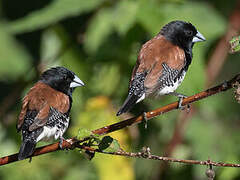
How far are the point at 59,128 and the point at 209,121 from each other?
216 cm

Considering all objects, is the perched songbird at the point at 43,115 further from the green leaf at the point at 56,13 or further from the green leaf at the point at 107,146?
the green leaf at the point at 107,146

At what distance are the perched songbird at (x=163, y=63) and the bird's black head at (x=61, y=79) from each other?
68 cm

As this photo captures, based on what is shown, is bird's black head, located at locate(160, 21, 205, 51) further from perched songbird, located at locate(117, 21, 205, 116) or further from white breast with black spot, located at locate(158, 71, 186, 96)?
white breast with black spot, located at locate(158, 71, 186, 96)

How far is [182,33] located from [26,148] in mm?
1366

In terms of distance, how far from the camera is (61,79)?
446cm

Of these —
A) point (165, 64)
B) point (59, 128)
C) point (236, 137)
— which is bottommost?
point (59, 128)

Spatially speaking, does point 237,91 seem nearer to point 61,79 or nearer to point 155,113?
point 155,113

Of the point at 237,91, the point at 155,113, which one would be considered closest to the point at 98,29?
the point at 155,113

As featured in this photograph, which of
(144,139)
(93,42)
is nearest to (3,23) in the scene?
(93,42)

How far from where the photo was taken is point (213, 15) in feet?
16.7

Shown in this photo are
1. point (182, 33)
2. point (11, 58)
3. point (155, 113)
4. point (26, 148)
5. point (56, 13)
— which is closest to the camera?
point (155, 113)

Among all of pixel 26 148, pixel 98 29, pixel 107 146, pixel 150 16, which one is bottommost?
pixel 107 146

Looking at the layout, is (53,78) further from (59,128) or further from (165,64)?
(165,64)

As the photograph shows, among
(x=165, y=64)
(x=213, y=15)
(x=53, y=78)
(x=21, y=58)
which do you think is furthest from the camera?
(x=21, y=58)
